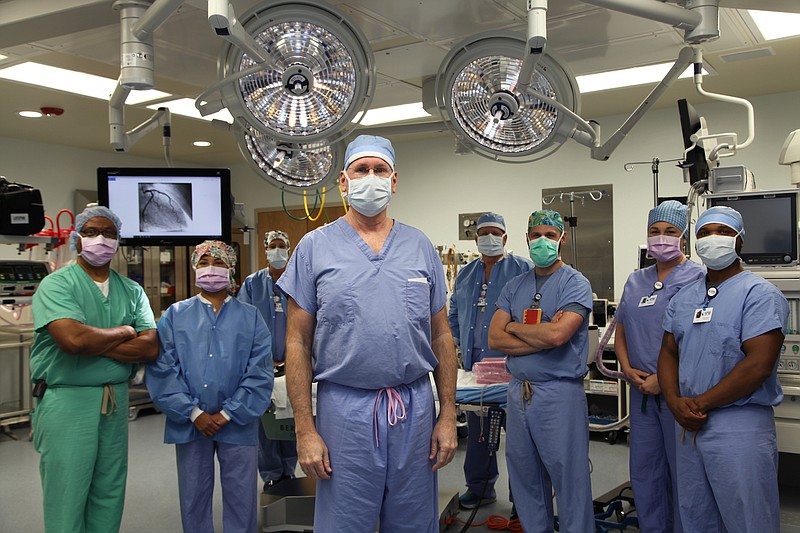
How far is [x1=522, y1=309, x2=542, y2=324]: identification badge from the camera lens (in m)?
2.99

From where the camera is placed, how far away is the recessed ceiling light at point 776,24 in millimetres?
3566

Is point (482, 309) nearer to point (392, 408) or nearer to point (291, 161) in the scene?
point (291, 161)

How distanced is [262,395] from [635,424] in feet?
5.28

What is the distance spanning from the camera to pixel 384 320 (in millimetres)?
1929

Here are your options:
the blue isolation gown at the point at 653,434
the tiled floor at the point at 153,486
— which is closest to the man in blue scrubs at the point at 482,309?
the tiled floor at the point at 153,486

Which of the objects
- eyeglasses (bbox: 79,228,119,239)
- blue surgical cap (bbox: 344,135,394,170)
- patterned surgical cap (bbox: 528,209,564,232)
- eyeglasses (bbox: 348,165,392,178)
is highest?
blue surgical cap (bbox: 344,135,394,170)

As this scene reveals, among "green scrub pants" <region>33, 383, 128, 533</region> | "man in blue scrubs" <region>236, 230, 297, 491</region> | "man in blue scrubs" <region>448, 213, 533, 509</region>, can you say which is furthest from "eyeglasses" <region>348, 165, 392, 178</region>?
"man in blue scrubs" <region>236, 230, 297, 491</region>

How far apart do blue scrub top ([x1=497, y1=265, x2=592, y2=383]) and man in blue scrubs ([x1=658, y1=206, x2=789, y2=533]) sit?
411 millimetres

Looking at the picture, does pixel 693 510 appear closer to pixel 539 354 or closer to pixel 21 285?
pixel 539 354

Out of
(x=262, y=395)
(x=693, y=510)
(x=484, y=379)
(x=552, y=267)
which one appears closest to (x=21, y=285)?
(x=262, y=395)

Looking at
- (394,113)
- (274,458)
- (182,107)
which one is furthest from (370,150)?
(182,107)

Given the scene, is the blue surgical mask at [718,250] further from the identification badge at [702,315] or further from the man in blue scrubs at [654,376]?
the man in blue scrubs at [654,376]

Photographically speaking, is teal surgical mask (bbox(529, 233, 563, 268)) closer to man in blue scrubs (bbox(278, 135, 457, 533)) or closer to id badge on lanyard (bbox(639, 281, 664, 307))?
id badge on lanyard (bbox(639, 281, 664, 307))

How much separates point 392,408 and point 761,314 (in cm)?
136
